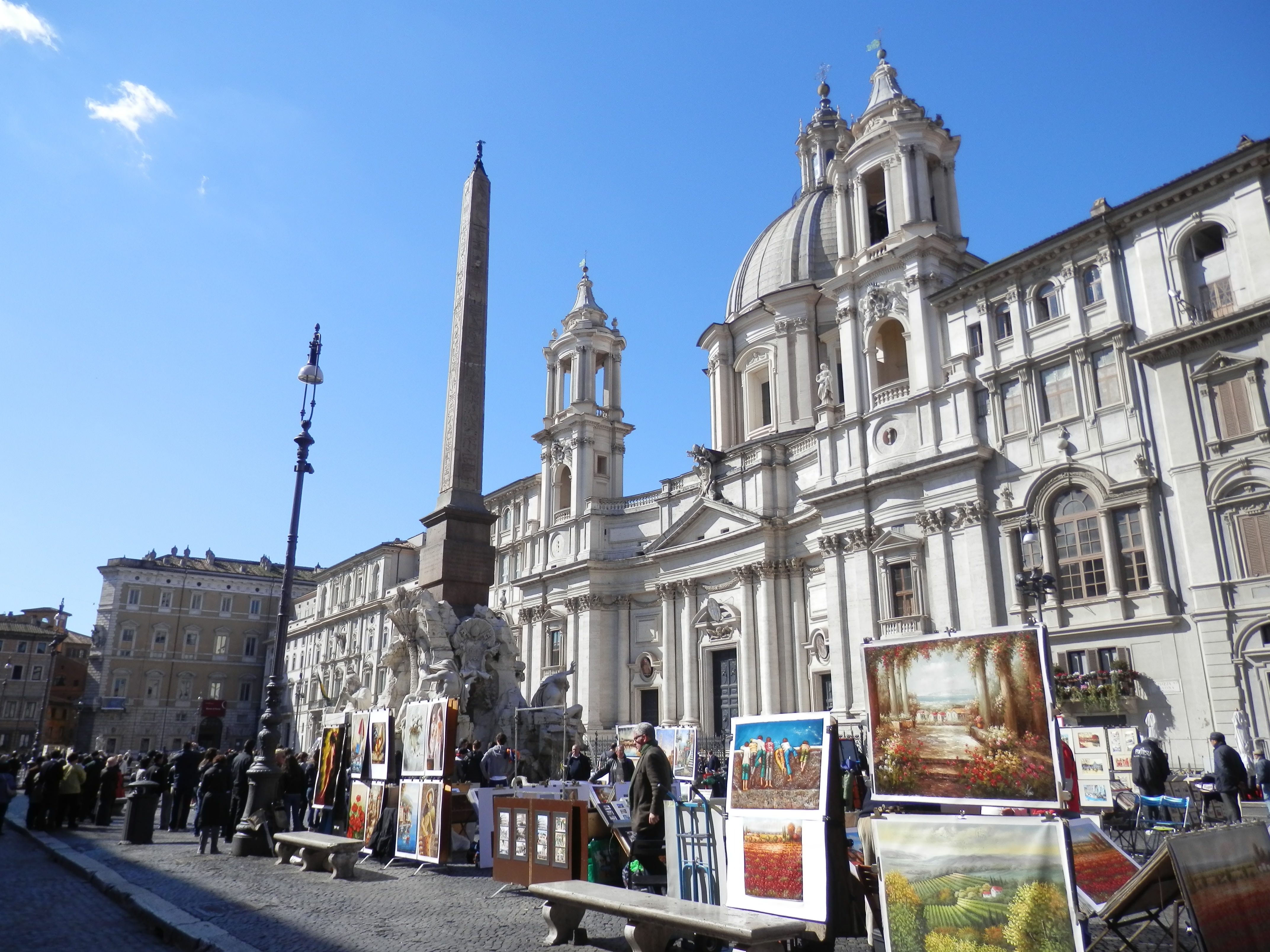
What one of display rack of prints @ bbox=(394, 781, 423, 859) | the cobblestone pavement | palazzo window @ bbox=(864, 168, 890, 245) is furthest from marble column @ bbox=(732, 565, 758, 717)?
the cobblestone pavement

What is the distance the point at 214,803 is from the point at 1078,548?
20.6 metres

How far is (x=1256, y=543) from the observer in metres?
19.7

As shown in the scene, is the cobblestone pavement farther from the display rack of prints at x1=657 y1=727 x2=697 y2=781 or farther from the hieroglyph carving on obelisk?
the display rack of prints at x1=657 y1=727 x2=697 y2=781

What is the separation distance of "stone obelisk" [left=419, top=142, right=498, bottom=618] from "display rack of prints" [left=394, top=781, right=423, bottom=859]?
18.4ft

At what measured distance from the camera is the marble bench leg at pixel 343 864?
1077cm

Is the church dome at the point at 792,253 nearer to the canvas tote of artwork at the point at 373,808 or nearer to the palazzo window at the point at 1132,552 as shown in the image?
the palazzo window at the point at 1132,552

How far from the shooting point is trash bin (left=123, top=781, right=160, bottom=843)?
14.9 meters

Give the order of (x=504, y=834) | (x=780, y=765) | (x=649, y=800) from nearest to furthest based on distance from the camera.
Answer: (x=780, y=765) < (x=649, y=800) < (x=504, y=834)

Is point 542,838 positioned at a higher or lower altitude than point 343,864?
Answer: higher

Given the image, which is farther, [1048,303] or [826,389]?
[826,389]

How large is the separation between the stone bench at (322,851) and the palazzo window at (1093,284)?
22333 mm

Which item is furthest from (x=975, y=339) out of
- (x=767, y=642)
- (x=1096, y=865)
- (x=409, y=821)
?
(x=1096, y=865)

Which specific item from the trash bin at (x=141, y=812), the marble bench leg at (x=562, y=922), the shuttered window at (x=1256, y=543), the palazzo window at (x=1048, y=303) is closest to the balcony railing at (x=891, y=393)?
the palazzo window at (x=1048, y=303)

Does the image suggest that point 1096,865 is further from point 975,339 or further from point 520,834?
point 975,339
